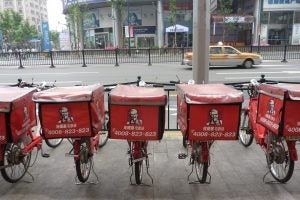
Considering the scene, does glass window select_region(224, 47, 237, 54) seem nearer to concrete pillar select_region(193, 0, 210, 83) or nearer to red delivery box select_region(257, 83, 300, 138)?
concrete pillar select_region(193, 0, 210, 83)

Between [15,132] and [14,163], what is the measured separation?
0.54 metres

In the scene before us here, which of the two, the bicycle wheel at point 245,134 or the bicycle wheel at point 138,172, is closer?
the bicycle wheel at point 138,172

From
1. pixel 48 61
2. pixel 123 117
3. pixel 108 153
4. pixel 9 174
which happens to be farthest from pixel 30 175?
pixel 48 61

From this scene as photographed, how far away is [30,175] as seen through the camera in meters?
4.51

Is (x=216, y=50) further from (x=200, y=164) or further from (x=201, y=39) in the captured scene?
(x=200, y=164)

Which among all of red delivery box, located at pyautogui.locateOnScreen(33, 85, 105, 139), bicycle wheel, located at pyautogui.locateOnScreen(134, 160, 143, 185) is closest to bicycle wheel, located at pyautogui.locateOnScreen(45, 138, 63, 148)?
red delivery box, located at pyautogui.locateOnScreen(33, 85, 105, 139)

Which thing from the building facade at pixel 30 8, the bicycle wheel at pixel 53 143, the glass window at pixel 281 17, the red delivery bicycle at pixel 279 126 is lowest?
the bicycle wheel at pixel 53 143

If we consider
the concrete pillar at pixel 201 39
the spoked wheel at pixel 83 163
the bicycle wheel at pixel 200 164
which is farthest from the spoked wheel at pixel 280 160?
the spoked wheel at pixel 83 163

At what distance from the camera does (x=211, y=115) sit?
354 centimetres

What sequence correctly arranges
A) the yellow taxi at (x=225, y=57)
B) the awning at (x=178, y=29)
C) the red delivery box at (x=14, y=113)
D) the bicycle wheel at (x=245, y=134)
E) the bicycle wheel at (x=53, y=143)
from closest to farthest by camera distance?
1. the red delivery box at (x=14, y=113)
2. the bicycle wheel at (x=245, y=134)
3. the bicycle wheel at (x=53, y=143)
4. the yellow taxi at (x=225, y=57)
5. the awning at (x=178, y=29)

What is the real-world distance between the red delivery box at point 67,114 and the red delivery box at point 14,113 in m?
0.31

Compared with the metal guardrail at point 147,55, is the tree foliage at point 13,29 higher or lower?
higher

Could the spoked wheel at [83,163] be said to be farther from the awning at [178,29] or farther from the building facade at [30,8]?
the building facade at [30,8]

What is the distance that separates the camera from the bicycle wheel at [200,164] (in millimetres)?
3908
